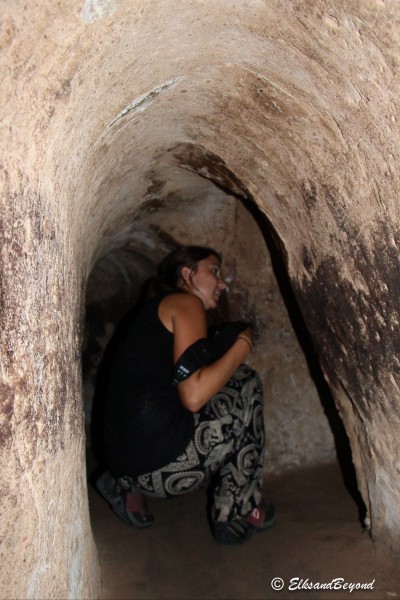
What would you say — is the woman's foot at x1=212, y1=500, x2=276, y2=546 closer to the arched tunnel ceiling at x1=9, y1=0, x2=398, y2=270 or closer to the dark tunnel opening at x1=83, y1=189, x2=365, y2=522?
the dark tunnel opening at x1=83, y1=189, x2=365, y2=522

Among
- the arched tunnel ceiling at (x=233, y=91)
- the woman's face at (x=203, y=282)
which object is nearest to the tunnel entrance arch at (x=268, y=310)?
the woman's face at (x=203, y=282)

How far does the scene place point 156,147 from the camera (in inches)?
90.9

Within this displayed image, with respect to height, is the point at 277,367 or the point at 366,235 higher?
the point at 366,235

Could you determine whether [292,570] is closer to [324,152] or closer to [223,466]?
[223,466]

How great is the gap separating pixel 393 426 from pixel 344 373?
12.7 inches

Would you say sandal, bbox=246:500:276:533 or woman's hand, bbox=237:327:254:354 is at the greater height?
woman's hand, bbox=237:327:254:354

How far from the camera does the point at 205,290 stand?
2746 millimetres

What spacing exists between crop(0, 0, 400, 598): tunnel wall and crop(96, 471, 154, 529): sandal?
655mm

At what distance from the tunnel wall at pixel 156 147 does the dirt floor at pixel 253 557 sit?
17cm

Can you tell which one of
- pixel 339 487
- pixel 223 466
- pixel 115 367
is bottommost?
pixel 339 487

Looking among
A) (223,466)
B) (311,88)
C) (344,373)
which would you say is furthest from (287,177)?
(223,466)

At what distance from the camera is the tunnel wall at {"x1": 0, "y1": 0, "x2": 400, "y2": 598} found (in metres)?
1.17

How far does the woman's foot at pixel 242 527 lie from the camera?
2.60 m

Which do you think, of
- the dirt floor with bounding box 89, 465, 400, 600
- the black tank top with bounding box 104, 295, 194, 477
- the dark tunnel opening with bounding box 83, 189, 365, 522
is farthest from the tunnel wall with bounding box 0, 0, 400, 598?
the dark tunnel opening with bounding box 83, 189, 365, 522
